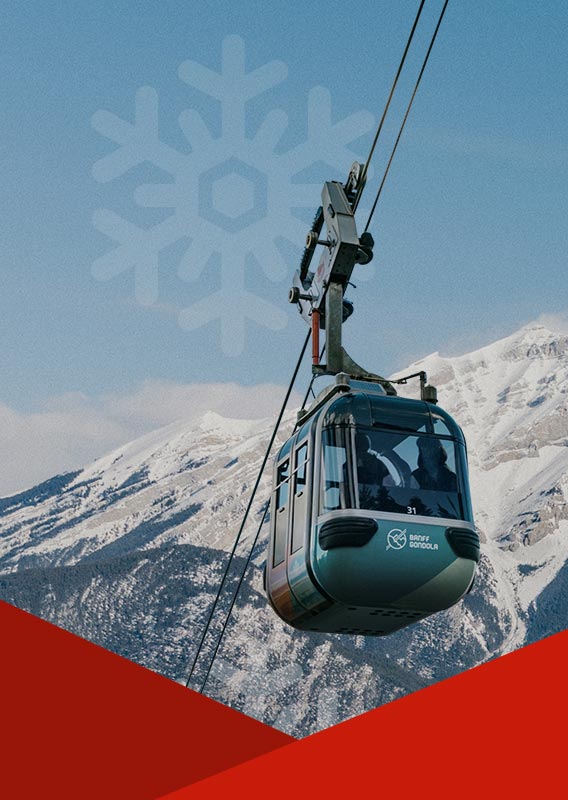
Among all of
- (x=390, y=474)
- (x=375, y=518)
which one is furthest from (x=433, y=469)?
(x=375, y=518)

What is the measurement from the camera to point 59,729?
28.8ft

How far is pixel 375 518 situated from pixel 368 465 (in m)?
0.64

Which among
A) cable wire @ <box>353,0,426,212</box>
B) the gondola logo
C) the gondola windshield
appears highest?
cable wire @ <box>353,0,426,212</box>

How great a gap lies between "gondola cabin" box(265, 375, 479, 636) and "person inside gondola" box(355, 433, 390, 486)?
11mm

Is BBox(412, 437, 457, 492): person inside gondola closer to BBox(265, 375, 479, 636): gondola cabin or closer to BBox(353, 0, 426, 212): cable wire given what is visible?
BBox(265, 375, 479, 636): gondola cabin

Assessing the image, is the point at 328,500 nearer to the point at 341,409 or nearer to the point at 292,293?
the point at 341,409

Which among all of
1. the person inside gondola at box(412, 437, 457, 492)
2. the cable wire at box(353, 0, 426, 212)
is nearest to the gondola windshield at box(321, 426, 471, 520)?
the person inside gondola at box(412, 437, 457, 492)

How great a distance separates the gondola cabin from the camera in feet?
34.9

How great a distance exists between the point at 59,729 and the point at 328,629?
4047 millimetres

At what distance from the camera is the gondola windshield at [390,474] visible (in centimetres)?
1084

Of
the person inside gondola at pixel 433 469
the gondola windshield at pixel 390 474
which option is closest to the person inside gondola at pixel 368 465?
the gondola windshield at pixel 390 474

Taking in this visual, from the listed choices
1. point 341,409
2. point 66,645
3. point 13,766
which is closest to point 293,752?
point 13,766

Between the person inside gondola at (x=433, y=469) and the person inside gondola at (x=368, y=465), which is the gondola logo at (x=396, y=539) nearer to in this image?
the person inside gondola at (x=368, y=465)

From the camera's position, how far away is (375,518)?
34.9 ft
